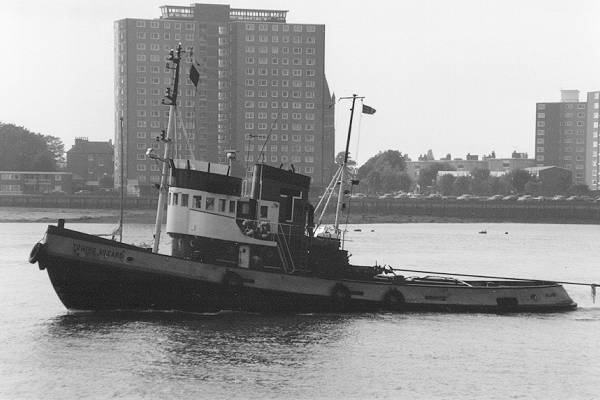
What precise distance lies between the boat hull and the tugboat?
0.05m

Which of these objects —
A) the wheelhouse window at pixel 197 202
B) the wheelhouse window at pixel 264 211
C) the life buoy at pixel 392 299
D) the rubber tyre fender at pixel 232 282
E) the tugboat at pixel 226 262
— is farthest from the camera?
the life buoy at pixel 392 299

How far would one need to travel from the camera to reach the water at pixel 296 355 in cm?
3519

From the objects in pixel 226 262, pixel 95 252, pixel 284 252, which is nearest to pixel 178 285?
pixel 226 262

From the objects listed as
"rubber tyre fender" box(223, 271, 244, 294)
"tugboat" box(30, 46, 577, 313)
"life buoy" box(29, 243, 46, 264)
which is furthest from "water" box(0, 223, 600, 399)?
"life buoy" box(29, 243, 46, 264)

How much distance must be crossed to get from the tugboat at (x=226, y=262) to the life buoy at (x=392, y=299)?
49 millimetres

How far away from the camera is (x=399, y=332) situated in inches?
1809

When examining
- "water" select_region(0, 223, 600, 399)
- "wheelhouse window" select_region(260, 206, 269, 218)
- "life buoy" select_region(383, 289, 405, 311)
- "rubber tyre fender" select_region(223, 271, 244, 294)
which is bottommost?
"water" select_region(0, 223, 600, 399)

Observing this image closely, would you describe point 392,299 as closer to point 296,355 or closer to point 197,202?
point 296,355

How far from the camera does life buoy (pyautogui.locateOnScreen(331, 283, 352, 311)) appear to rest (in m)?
47.6

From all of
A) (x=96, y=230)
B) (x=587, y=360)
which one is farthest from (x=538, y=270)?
(x=96, y=230)

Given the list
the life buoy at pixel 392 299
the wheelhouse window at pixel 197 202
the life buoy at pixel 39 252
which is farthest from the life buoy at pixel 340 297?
the life buoy at pixel 39 252

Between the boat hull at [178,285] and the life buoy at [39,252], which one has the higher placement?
the life buoy at [39,252]

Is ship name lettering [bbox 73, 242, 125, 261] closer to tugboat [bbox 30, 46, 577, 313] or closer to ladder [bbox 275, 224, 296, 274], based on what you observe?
tugboat [bbox 30, 46, 577, 313]

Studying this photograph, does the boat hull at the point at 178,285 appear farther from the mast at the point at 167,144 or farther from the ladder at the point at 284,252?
the mast at the point at 167,144
